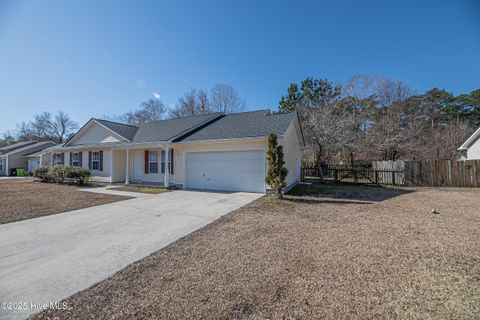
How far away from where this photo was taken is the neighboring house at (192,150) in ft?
33.9

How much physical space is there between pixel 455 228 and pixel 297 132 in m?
10.0

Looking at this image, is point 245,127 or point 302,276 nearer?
point 302,276

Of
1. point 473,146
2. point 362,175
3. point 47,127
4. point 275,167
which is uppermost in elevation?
point 47,127

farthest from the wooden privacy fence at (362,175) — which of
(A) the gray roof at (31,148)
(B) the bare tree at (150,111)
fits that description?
(A) the gray roof at (31,148)

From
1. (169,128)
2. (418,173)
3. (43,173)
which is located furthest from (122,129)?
(418,173)

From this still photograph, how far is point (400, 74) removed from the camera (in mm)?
19359

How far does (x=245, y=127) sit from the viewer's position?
11.4 meters

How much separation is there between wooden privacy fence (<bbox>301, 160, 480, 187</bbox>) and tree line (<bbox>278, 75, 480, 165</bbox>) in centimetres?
332

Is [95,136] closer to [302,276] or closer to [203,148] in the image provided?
[203,148]

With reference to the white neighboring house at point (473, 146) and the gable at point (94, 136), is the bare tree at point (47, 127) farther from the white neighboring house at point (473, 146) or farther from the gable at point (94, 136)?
the white neighboring house at point (473, 146)

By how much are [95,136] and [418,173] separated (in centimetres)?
2329

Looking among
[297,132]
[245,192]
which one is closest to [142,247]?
[245,192]

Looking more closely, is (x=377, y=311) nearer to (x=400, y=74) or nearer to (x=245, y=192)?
(x=245, y=192)

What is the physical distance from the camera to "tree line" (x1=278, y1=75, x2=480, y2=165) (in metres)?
17.3
